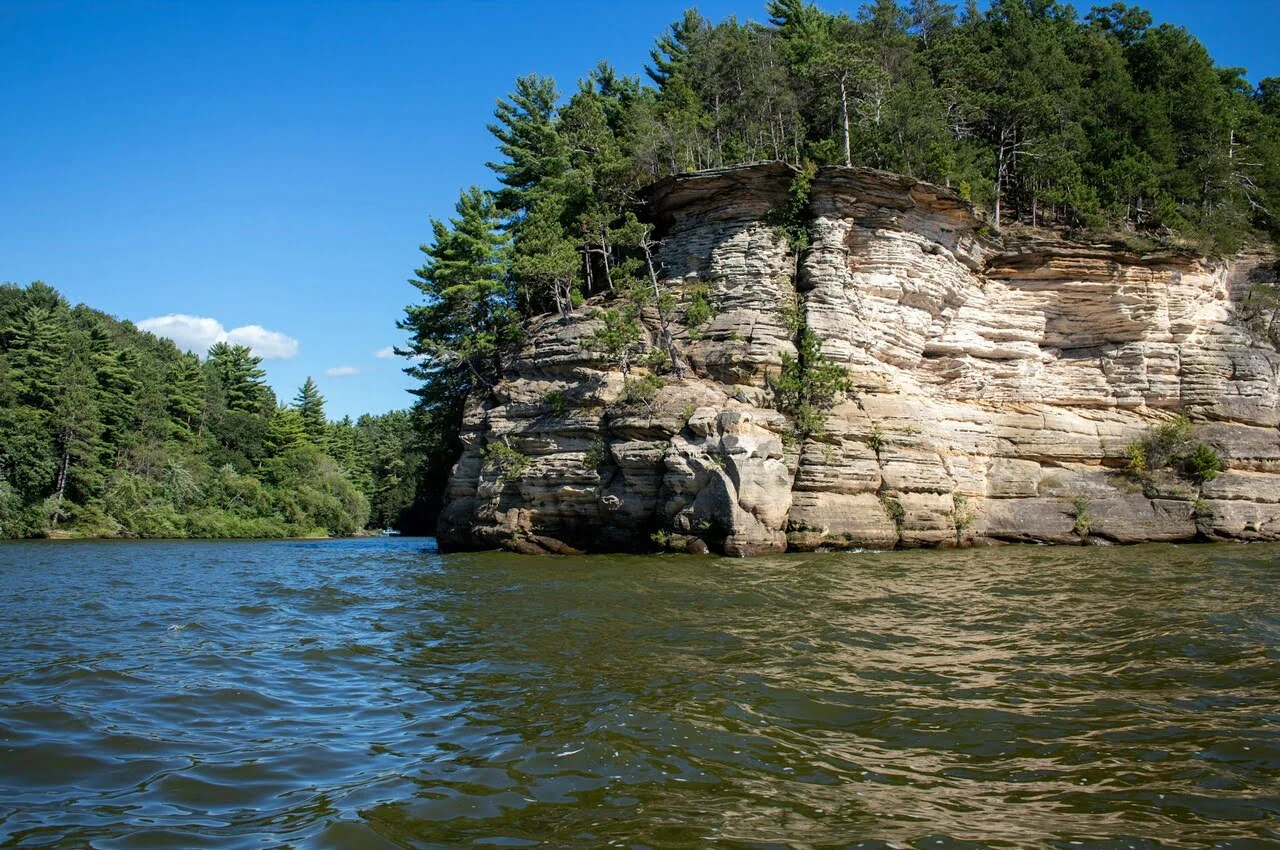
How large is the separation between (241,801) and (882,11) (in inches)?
1857

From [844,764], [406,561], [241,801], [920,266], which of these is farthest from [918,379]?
[241,801]

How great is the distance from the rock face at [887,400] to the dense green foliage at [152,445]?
25.4m

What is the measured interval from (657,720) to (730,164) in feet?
89.6

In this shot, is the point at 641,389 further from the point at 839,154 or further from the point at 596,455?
the point at 839,154

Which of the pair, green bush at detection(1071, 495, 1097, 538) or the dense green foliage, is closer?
green bush at detection(1071, 495, 1097, 538)

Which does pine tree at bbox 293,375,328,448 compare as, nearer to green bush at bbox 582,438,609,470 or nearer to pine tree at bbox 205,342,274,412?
pine tree at bbox 205,342,274,412

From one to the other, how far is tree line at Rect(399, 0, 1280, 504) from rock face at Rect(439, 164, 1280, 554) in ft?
4.41

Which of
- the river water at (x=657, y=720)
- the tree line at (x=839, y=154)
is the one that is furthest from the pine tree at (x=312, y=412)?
the river water at (x=657, y=720)

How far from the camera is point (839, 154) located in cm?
2919

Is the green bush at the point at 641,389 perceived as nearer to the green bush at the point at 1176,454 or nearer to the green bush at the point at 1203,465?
the green bush at the point at 1176,454

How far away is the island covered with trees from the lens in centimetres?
2903

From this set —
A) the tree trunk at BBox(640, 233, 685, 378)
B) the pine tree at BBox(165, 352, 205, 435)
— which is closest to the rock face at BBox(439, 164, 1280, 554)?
the tree trunk at BBox(640, 233, 685, 378)

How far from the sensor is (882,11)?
4191cm

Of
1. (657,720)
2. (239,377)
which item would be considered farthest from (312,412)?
(657,720)
